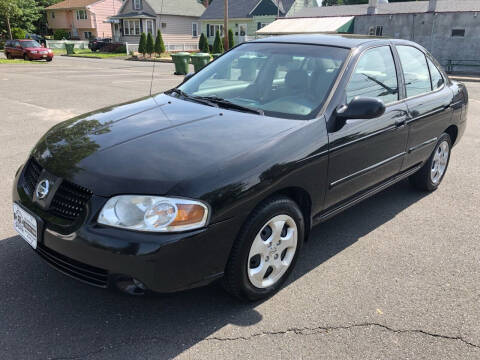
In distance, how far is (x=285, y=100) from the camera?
136 inches

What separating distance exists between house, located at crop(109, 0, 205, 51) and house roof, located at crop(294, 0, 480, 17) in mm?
13925

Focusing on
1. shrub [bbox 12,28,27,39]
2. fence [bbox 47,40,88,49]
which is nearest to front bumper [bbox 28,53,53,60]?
shrub [bbox 12,28,27,39]

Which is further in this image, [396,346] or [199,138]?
[199,138]

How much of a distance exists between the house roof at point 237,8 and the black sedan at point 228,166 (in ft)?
142

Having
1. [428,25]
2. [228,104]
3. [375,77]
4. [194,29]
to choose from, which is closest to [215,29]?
[194,29]

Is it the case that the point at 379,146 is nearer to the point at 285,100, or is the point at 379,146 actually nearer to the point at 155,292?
the point at 285,100

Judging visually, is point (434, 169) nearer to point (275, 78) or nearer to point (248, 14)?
point (275, 78)

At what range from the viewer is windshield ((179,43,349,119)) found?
3398mm

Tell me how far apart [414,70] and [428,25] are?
28.9m

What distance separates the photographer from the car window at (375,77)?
361 cm

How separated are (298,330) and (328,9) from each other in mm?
41368

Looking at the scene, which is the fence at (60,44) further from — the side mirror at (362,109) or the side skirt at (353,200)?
the side mirror at (362,109)

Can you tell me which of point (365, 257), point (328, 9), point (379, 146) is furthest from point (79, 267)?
point (328, 9)

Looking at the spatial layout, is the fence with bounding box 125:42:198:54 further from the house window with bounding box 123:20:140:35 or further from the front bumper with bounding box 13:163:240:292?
the front bumper with bounding box 13:163:240:292
